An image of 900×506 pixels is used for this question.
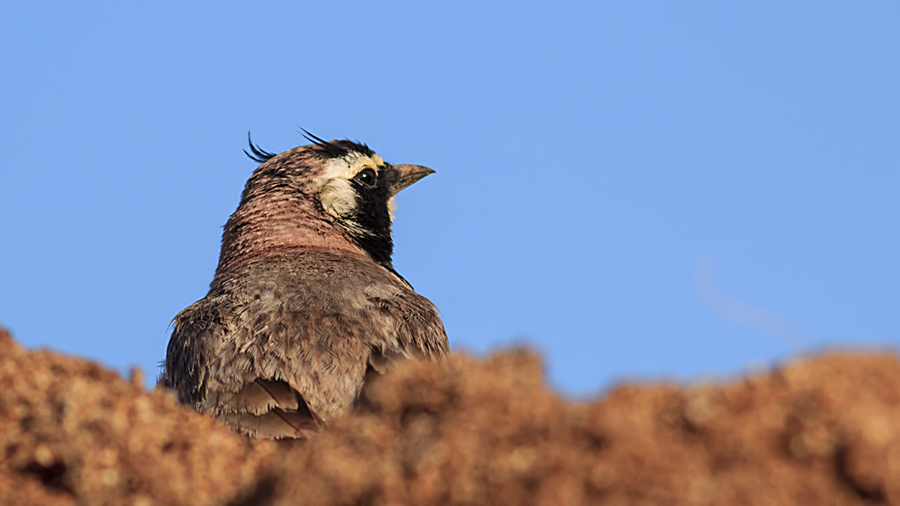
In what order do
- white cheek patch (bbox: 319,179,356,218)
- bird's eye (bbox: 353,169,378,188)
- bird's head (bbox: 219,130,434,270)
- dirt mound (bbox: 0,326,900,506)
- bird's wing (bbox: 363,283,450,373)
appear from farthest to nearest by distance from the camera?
bird's eye (bbox: 353,169,378,188) < white cheek patch (bbox: 319,179,356,218) < bird's head (bbox: 219,130,434,270) < bird's wing (bbox: 363,283,450,373) < dirt mound (bbox: 0,326,900,506)

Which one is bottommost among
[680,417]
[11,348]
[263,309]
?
[680,417]

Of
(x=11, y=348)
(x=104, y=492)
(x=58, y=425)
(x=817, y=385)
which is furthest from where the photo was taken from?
(x=11, y=348)

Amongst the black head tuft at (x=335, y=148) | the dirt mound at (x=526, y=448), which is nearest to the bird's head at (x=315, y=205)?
the black head tuft at (x=335, y=148)

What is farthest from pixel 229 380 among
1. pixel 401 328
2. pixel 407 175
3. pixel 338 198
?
pixel 407 175

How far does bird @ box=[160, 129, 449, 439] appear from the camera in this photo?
6359mm

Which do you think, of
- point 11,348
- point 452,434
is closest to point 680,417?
point 452,434

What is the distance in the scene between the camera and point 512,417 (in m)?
3.16

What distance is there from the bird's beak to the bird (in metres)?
1.25

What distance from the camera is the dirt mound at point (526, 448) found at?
2771mm

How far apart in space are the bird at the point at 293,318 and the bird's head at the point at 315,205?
13mm

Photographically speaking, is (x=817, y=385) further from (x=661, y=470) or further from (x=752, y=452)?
(x=661, y=470)

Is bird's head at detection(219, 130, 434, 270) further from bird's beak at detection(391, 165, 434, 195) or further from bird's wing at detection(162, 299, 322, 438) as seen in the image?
bird's wing at detection(162, 299, 322, 438)

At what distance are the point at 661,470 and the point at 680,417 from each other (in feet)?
1.03

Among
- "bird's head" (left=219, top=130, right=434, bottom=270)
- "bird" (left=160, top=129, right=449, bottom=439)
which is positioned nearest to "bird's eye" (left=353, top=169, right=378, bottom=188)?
"bird's head" (left=219, top=130, right=434, bottom=270)
